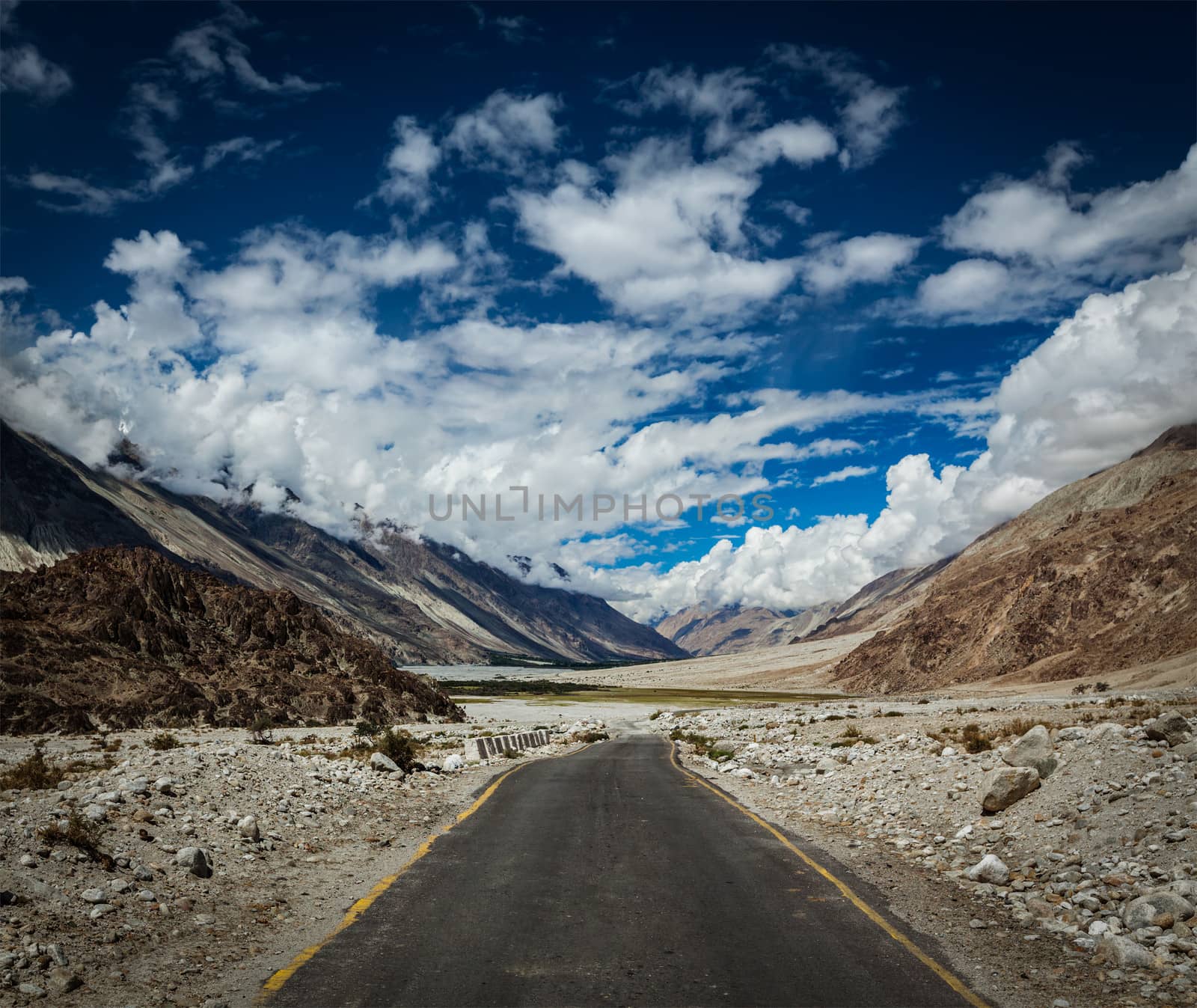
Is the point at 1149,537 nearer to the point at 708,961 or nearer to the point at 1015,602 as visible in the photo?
the point at 1015,602

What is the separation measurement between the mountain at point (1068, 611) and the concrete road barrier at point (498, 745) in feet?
234

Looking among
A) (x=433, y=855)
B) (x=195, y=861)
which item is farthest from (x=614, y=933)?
(x=195, y=861)

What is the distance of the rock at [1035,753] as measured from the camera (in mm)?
14655

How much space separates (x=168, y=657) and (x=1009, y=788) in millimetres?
55013

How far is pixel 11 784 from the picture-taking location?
44.4ft

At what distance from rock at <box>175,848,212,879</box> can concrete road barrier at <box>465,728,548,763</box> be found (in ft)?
64.7

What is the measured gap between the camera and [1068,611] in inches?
4380

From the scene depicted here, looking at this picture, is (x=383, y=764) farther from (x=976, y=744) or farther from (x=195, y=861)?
(x=976, y=744)

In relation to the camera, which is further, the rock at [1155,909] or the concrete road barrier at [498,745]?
the concrete road barrier at [498,745]

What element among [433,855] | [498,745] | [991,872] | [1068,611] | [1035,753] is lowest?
Answer: [498,745]

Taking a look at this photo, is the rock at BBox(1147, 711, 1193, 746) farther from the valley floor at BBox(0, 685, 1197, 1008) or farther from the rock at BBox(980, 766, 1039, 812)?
the rock at BBox(980, 766, 1039, 812)

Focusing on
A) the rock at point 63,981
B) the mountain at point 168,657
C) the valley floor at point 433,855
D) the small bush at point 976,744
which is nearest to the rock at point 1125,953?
the valley floor at point 433,855

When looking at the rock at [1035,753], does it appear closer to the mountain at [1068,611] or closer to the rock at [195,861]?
the rock at [195,861]

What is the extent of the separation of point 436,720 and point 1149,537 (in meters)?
103
